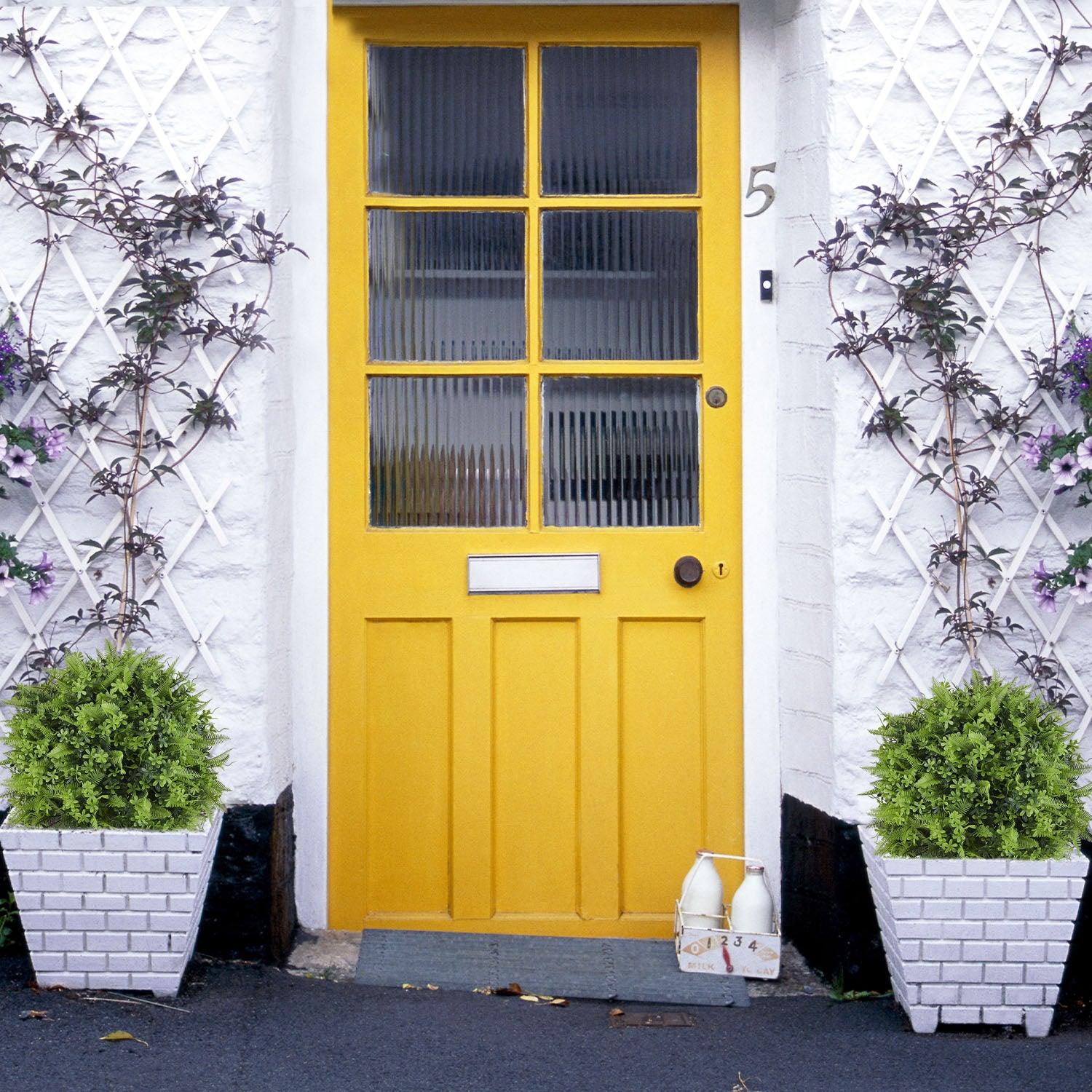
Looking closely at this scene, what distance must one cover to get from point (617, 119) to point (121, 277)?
54.0 inches

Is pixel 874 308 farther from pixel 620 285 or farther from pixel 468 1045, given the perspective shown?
pixel 468 1045

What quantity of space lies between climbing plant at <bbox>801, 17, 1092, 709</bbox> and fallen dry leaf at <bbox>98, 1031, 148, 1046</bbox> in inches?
82.0

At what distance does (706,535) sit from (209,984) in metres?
1.69

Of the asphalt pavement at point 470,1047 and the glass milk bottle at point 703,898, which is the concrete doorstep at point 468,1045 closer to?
the asphalt pavement at point 470,1047

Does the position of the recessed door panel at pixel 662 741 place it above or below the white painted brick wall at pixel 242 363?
below

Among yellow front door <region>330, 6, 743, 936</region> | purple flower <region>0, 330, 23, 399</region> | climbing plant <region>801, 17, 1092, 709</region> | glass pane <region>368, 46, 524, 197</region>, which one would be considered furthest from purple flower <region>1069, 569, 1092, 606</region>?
purple flower <region>0, 330, 23, 399</region>

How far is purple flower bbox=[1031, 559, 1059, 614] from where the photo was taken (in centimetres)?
320

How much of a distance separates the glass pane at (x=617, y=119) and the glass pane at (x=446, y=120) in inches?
3.8


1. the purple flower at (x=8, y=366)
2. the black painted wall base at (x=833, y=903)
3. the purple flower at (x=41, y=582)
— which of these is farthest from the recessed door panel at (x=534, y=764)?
the purple flower at (x=8, y=366)

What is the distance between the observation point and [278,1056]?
281 centimetres

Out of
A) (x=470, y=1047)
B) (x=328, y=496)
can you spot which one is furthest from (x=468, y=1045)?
(x=328, y=496)

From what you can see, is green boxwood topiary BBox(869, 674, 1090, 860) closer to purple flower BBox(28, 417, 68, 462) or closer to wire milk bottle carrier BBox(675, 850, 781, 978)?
wire milk bottle carrier BBox(675, 850, 781, 978)

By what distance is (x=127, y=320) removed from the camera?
Result: 129 inches

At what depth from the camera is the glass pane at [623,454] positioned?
3.60 m
